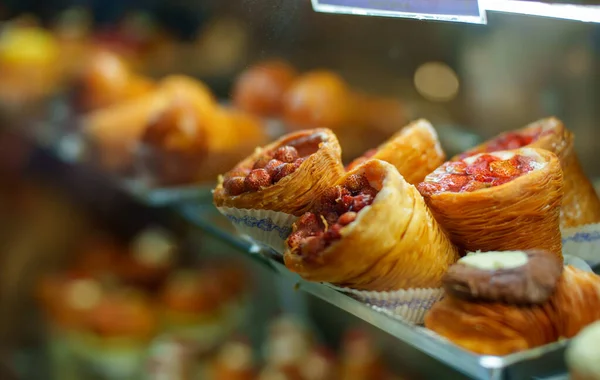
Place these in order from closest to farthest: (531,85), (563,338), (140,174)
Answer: (563,338)
(531,85)
(140,174)

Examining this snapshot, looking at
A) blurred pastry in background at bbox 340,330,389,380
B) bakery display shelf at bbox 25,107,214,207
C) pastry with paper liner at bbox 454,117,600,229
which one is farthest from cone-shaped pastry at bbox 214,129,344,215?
blurred pastry in background at bbox 340,330,389,380

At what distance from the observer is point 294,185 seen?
1.04 metres

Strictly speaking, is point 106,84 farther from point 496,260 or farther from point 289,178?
point 496,260

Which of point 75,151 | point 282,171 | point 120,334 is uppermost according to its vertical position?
point 282,171

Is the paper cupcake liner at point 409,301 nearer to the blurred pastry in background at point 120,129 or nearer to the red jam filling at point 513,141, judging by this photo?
the red jam filling at point 513,141

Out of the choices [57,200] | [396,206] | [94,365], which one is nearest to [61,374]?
[94,365]

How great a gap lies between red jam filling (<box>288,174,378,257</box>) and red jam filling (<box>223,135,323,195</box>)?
0.10 meters

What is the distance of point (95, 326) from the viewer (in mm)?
2459

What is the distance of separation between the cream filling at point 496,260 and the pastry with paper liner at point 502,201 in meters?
0.05

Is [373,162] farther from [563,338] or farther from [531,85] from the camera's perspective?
[531,85]

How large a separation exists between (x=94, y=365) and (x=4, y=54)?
1156 mm

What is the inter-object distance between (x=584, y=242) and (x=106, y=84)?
5.64 feet

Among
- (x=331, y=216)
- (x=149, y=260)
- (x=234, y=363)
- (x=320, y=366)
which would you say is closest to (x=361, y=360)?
(x=320, y=366)

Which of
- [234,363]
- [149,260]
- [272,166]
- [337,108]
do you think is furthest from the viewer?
[149,260]
